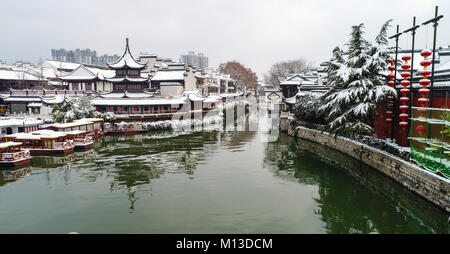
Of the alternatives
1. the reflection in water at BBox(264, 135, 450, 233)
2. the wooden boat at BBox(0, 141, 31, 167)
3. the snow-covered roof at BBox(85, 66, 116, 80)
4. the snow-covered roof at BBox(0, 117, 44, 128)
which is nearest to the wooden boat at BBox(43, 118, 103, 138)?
the snow-covered roof at BBox(0, 117, 44, 128)

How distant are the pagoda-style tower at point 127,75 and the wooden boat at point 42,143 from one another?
19.4 meters

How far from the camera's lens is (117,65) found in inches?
1677

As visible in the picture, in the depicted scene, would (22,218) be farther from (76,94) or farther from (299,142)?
(76,94)

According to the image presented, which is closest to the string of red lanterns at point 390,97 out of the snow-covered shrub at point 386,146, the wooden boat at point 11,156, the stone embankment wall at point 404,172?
the snow-covered shrub at point 386,146

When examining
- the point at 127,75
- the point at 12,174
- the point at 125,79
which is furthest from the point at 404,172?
the point at 127,75

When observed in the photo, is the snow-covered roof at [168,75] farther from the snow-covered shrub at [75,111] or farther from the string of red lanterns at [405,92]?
the string of red lanterns at [405,92]

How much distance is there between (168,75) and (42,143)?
32.3 meters

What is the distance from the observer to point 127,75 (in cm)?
4291

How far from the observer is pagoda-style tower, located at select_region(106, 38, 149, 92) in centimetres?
4181

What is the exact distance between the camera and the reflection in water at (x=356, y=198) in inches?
436

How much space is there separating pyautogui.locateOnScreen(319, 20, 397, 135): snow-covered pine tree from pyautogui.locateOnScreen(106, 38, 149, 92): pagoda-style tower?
28.8 meters

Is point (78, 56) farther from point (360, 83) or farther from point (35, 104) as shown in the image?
point (360, 83)

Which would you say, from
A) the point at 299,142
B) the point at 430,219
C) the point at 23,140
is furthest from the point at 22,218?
the point at 299,142

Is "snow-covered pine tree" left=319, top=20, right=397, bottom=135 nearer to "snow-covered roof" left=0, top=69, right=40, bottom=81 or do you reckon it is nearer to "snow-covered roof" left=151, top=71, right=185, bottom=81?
"snow-covered roof" left=151, top=71, right=185, bottom=81
